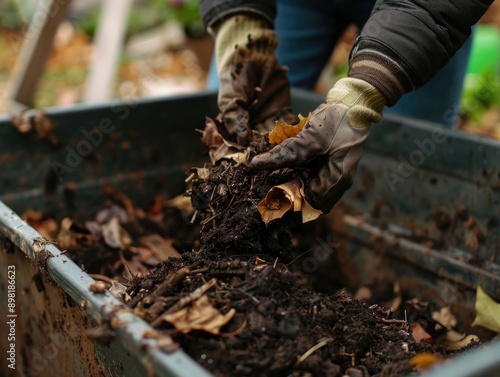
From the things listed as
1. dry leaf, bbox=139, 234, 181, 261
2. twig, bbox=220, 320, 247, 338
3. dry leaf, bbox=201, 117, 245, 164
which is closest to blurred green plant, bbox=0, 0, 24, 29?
dry leaf, bbox=139, 234, 181, 261

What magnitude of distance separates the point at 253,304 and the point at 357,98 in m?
0.60

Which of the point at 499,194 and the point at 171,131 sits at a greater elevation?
the point at 171,131

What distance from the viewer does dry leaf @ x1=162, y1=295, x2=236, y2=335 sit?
1182mm

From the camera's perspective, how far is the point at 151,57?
5.83 m

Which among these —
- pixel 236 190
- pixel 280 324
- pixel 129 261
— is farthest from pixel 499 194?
pixel 129 261

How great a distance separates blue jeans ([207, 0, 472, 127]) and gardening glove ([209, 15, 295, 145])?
48 centimetres

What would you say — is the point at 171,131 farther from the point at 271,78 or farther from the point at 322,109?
the point at 322,109

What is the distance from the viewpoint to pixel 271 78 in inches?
79.2

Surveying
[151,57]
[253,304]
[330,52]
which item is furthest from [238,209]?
[151,57]

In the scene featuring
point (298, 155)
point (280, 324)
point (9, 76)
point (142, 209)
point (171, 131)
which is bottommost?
point (280, 324)

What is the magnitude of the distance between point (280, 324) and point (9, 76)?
16.3ft

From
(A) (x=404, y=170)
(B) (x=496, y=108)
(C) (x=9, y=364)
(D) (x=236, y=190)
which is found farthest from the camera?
(B) (x=496, y=108)

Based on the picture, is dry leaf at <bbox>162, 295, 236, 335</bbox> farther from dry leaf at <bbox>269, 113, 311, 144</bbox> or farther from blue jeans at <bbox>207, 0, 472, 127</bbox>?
blue jeans at <bbox>207, 0, 472, 127</bbox>

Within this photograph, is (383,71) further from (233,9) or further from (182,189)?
(182,189)
